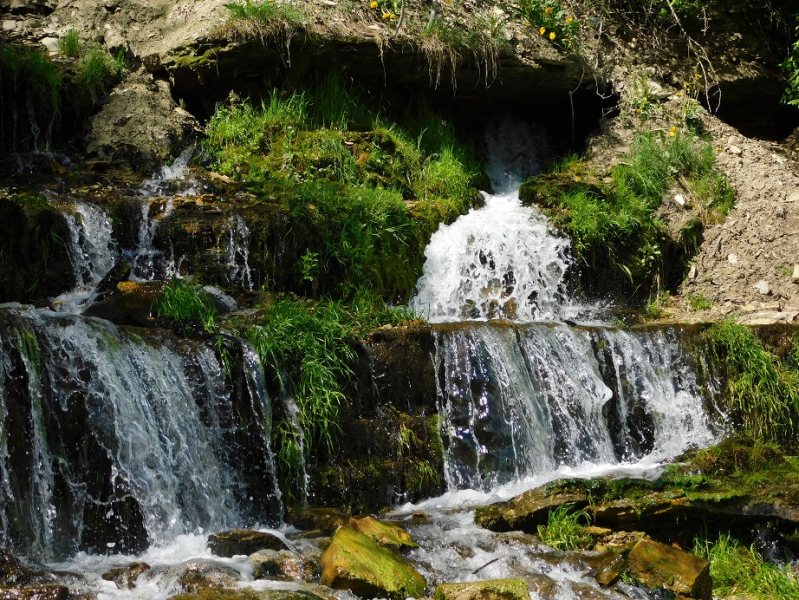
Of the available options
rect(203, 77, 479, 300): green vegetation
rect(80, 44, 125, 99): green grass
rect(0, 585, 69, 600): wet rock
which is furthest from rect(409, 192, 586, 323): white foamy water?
rect(0, 585, 69, 600): wet rock

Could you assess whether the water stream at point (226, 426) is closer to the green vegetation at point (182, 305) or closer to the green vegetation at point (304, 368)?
the green vegetation at point (304, 368)

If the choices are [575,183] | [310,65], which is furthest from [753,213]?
[310,65]

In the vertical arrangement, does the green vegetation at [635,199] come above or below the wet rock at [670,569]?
Result: above

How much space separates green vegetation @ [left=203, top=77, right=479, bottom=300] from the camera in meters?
8.30

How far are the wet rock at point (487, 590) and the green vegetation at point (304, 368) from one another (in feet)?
6.13

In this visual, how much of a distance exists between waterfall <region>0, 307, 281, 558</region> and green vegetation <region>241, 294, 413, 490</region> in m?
0.15

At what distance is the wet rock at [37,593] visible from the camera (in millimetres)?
3812

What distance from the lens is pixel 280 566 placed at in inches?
184

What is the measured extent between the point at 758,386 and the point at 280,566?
475 centimetres

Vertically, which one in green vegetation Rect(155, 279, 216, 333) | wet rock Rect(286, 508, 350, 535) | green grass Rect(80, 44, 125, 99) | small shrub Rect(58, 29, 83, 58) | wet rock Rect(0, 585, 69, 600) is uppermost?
small shrub Rect(58, 29, 83, 58)

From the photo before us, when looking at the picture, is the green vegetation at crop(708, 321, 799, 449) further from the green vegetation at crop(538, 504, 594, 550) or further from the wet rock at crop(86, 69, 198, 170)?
the wet rock at crop(86, 69, 198, 170)

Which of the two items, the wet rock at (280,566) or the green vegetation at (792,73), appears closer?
the wet rock at (280,566)

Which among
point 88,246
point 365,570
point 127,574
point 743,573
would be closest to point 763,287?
point 743,573

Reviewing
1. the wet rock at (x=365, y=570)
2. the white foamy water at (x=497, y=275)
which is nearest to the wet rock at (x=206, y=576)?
the wet rock at (x=365, y=570)
